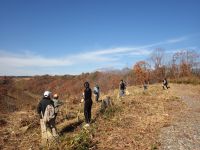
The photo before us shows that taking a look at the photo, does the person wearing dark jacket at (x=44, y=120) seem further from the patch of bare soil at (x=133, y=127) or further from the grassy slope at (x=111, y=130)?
the patch of bare soil at (x=133, y=127)

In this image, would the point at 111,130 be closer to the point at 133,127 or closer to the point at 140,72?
the point at 133,127

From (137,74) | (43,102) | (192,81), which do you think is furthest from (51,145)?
(137,74)

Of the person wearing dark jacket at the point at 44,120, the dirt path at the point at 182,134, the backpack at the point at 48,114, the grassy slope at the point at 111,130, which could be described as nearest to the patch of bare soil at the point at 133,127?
the grassy slope at the point at 111,130

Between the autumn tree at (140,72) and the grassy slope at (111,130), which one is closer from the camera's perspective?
the grassy slope at (111,130)

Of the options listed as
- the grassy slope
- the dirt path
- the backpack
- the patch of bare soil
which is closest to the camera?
the dirt path

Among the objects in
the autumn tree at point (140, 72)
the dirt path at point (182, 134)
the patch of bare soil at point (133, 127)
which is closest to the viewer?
the dirt path at point (182, 134)

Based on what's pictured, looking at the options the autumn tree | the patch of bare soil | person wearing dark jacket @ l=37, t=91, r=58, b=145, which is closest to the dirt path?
the patch of bare soil

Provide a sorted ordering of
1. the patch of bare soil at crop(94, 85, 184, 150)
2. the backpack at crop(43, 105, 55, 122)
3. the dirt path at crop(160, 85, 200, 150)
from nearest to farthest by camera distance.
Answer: the dirt path at crop(160, 85, 200, 150), the patch of bare soil at crop(94, 85, 184, 150), the backpack at crop(43, 105, 55, 122)

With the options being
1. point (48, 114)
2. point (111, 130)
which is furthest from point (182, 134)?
point (48, 114)

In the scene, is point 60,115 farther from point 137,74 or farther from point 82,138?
point 137,74

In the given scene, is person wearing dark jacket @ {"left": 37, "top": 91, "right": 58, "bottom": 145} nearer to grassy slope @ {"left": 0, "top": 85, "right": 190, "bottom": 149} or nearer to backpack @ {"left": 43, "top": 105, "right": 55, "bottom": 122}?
backpack @ {"left": 43, "top": 105, "right": 55, "bottom": 122}

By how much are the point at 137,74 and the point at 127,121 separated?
79.8 m

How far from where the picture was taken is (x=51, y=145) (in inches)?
432

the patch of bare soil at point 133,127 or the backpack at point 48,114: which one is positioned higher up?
the backpack at point 48,114
